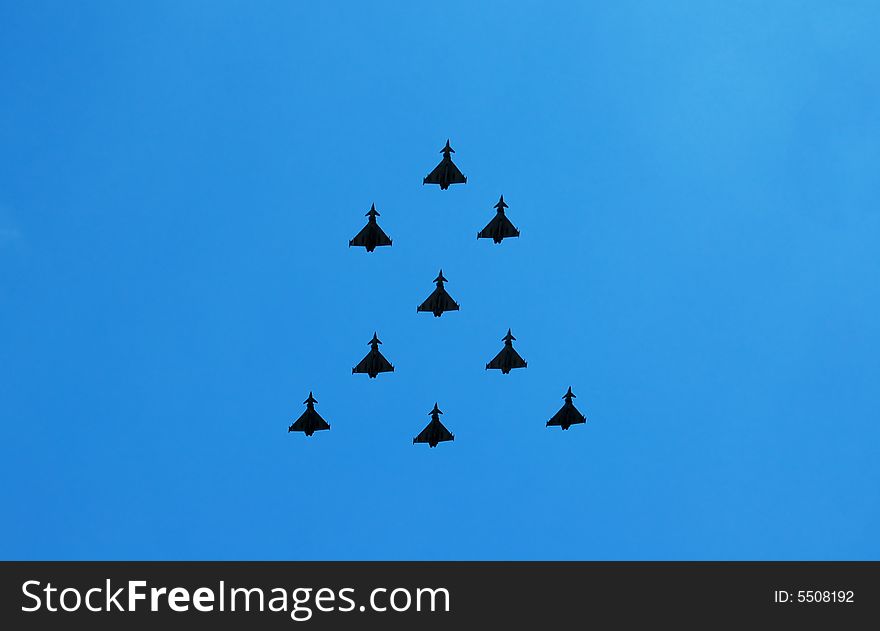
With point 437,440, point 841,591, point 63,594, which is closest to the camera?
point 63,594

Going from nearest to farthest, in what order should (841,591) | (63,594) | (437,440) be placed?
(63,594)
(841,591)
(437,440)

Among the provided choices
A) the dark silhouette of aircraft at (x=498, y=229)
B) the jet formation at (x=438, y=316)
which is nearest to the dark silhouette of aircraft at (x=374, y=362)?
the jet formation at (x=438, y=316)

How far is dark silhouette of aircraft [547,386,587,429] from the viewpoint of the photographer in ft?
159

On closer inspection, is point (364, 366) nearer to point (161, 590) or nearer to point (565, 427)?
point (565, 427)

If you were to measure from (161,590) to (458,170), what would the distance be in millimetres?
21520

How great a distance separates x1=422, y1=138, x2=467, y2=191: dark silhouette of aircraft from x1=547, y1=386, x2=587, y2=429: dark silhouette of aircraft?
32.2 ft

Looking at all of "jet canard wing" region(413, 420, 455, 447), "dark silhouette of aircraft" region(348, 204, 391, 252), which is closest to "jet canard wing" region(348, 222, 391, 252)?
"dark silhouette of aircraft" region(348, 204, 391, 252)

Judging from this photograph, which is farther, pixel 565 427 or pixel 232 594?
pixel 565 427

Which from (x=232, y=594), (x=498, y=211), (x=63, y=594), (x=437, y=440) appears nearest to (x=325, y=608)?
(x=232, y=594)

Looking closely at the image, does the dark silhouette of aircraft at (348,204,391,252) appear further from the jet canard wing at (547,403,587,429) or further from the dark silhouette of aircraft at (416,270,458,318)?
the jet canard wing at (547,403,587,429)

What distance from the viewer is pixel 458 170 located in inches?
1932

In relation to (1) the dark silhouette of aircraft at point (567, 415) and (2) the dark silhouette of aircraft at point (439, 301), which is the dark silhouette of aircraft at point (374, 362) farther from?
(1) the dark silhouette of aircraft at point (567, 415)

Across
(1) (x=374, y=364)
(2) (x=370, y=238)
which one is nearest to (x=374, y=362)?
(1) (x=374, y=364)

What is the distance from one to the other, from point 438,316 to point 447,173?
234 inches
